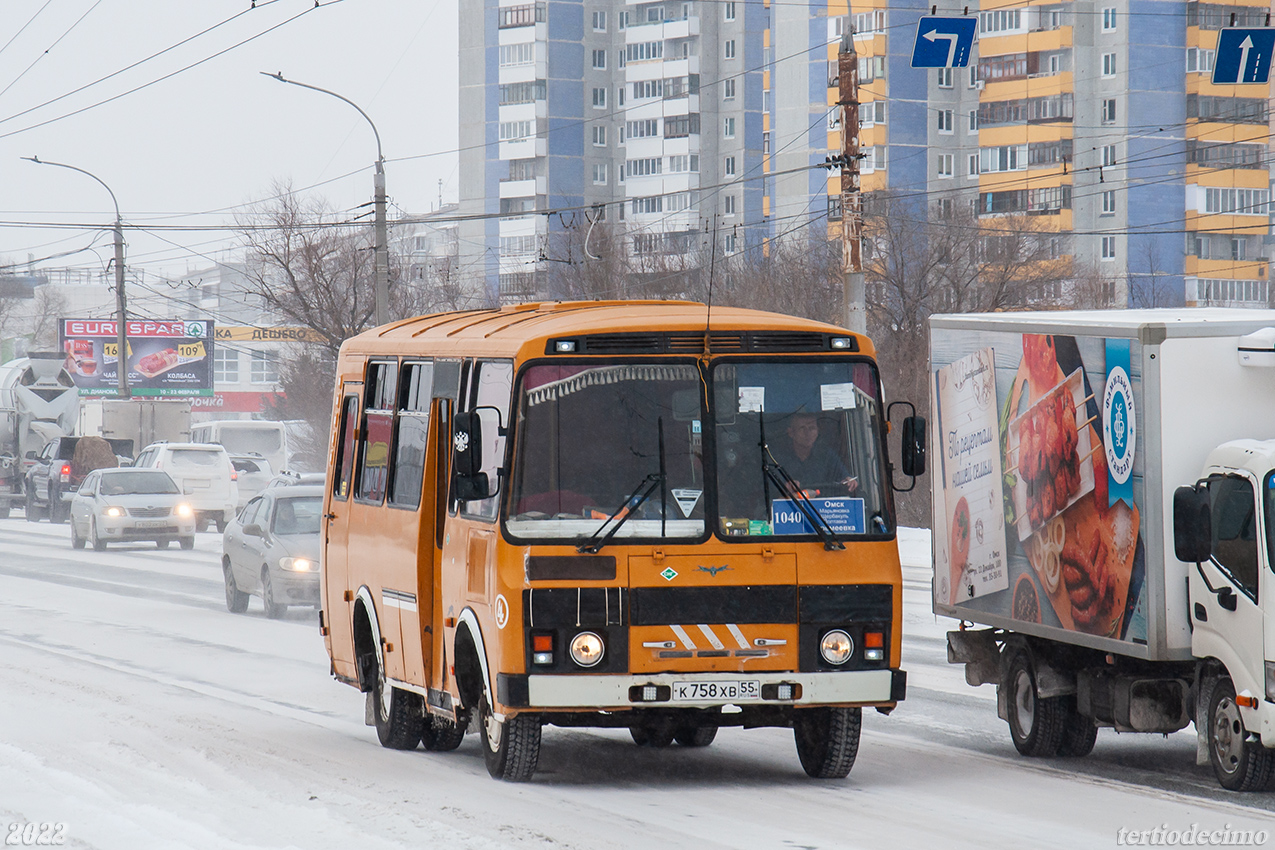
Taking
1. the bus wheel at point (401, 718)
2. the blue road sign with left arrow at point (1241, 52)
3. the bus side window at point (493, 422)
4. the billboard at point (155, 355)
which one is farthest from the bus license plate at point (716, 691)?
the billboard at point (155, 355)

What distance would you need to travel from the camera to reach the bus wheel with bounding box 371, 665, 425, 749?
11.2 meters

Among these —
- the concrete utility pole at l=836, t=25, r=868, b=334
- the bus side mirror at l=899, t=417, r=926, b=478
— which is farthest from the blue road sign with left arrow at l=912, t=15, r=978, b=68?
the bus side mirror at l=899, t=417, r=926, b=478

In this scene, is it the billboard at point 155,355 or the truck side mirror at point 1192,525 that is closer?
the truck side mirror at point 1192,525

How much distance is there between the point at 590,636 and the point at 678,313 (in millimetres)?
1834

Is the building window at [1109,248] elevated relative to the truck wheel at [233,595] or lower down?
elevated

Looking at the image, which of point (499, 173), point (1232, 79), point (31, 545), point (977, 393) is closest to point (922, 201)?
point (499, 173)

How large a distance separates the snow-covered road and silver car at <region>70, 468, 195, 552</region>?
62.8 feet

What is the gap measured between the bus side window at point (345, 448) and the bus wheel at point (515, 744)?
10.1ft

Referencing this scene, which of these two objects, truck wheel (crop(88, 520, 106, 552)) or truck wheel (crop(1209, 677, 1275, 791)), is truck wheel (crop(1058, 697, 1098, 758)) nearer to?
truck wheel (crop(1209, 677, 1275, 791))

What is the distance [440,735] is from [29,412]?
43.3 m

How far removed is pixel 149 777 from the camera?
31.4 feet

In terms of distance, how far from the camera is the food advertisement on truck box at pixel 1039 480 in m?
9.67

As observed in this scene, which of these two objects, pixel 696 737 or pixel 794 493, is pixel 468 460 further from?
pixel 696 737

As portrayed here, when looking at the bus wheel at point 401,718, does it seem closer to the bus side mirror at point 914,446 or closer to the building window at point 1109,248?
the bus side mirror at point 914,446
